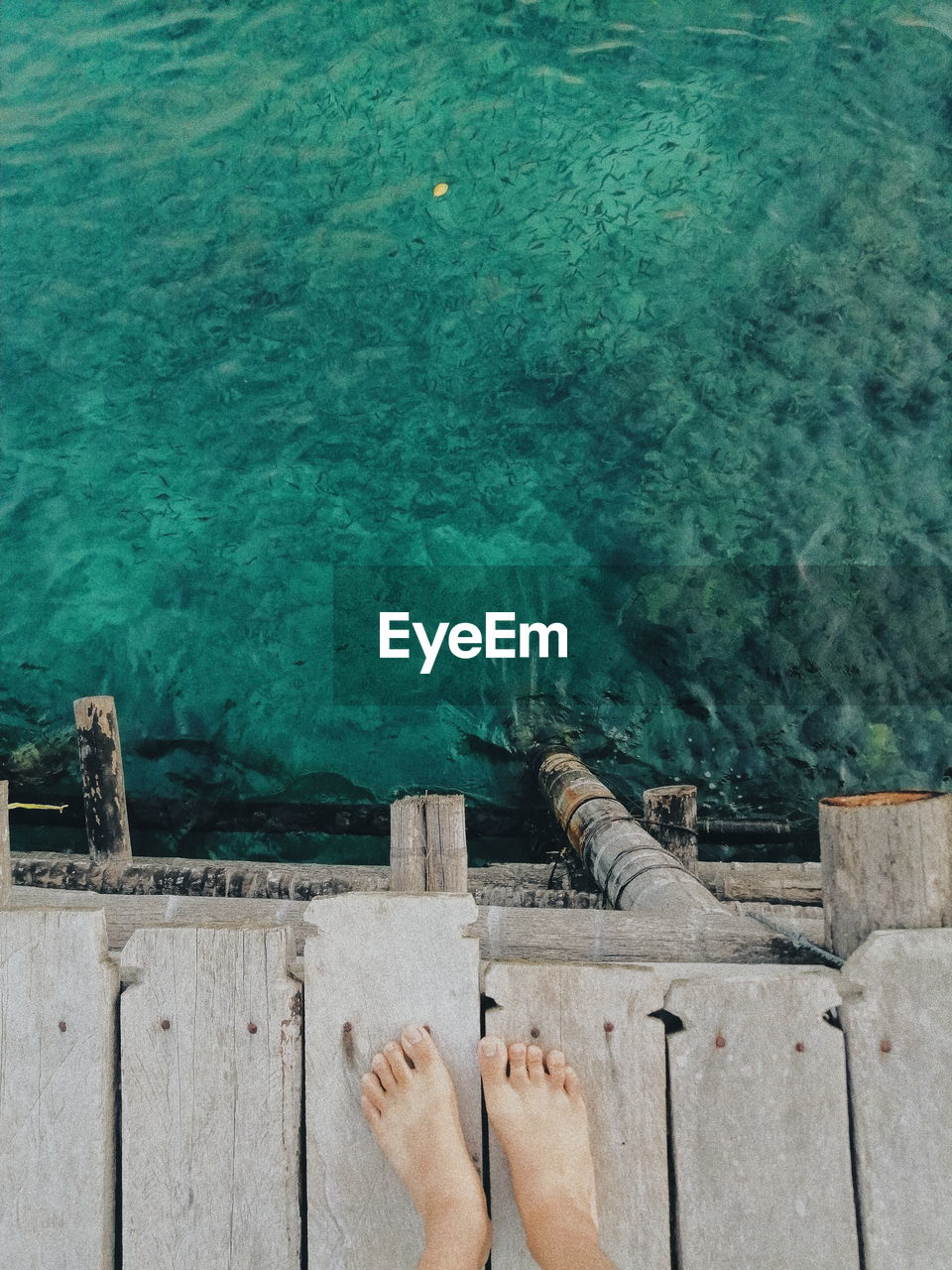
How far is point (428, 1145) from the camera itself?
1579 mm

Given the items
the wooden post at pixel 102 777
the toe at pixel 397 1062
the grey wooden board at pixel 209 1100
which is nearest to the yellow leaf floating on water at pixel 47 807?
the wooden post at pixel 102 777

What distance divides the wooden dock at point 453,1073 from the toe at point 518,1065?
1.1 inches

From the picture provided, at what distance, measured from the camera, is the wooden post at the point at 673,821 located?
4055mm

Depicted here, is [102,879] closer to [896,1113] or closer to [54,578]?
[54,578]

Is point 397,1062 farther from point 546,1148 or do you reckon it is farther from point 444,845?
point 444,845

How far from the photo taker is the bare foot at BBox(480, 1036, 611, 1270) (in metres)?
1.55

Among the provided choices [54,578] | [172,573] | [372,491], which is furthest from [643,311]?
[54,578]

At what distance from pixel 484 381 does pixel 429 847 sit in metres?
4.65

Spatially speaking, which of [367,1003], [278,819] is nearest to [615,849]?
[367,1003]

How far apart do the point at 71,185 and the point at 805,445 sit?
6553mm

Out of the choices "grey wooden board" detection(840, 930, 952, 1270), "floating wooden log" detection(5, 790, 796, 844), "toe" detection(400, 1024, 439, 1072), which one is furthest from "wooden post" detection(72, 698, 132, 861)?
"grey wooden board" detection(840, 930, 952, 1270)

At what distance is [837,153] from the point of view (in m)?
6.83

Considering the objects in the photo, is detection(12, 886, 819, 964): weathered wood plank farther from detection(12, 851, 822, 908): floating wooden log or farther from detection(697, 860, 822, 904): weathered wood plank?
detection(697, 860, 822, 904): weathered wood plank

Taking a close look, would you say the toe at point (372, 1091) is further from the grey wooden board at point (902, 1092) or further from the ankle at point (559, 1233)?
the grey wooden board at point (902, 1092)
